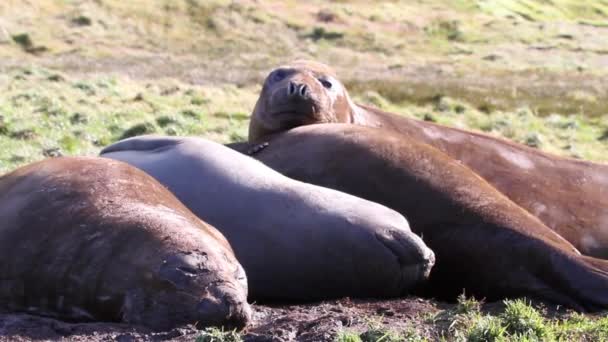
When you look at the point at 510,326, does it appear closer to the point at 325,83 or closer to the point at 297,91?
the point at 297,91

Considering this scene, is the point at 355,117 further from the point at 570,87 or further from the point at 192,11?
the point at 192,11

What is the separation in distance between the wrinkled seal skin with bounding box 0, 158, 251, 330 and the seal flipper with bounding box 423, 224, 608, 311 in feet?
5.57

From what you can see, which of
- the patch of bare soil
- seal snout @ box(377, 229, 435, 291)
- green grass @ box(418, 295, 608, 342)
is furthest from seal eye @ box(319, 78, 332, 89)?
green grass @ box(418, 295, 608, 342)

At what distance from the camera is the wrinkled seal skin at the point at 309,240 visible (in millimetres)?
6395

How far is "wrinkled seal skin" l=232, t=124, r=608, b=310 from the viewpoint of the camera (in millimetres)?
6586

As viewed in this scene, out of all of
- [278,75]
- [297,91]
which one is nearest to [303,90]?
[297,91]

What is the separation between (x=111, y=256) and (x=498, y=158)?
4.57m

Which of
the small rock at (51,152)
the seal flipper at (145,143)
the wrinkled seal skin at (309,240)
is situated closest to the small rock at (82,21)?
the small rock at (51,152)

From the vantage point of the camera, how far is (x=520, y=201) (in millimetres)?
8375

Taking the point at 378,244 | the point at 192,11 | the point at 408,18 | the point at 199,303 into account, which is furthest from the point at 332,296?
the point at 408,18

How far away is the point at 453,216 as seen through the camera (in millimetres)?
7066

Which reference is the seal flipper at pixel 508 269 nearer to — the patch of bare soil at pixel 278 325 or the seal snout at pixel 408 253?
the seal snout at pixel 408 253

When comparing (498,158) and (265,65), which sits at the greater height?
(498,158)

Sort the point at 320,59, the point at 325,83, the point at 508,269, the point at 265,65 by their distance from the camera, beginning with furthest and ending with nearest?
the point at 320,59 → the point at 265,65 → the point at 325,83 → the point at 508,269
